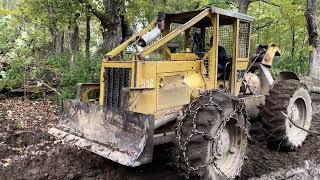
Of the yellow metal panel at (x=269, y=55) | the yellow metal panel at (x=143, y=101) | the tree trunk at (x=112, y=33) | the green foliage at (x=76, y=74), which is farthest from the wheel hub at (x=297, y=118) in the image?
the tree trunk at (x=112, y=33)

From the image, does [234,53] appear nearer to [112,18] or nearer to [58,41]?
[112,18]

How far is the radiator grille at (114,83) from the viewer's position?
5.30 meters

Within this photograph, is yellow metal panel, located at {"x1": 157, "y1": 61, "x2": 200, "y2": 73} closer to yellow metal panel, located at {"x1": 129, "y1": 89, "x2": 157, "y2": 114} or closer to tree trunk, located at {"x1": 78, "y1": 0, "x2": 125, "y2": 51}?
yellow metal panel, located at {"x1": 129, "y1": 89, "x2": 157, "y2": 114}

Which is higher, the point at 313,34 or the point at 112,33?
the point at 313,34

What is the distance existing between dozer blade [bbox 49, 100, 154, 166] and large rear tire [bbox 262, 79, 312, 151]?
2.56 meters

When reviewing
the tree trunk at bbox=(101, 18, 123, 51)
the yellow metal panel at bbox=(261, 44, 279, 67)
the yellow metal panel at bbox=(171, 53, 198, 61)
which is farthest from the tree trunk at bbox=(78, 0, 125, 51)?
the yellow metal panel at bbox=(171, 53, 198, 61)

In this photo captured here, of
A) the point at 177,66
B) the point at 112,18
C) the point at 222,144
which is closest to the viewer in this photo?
the point at 222,144

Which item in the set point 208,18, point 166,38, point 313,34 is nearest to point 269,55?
point 208,18

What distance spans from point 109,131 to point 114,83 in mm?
760

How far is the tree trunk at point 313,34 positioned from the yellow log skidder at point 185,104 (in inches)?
282

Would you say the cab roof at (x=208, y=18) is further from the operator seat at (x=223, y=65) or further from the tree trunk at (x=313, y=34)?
the tree trunk at (x=313, y=34)

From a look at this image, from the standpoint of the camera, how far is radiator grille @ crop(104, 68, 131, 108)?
5297 mm

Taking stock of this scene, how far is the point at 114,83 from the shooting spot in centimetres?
548

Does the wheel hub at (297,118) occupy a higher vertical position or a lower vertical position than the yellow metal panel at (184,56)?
lower
